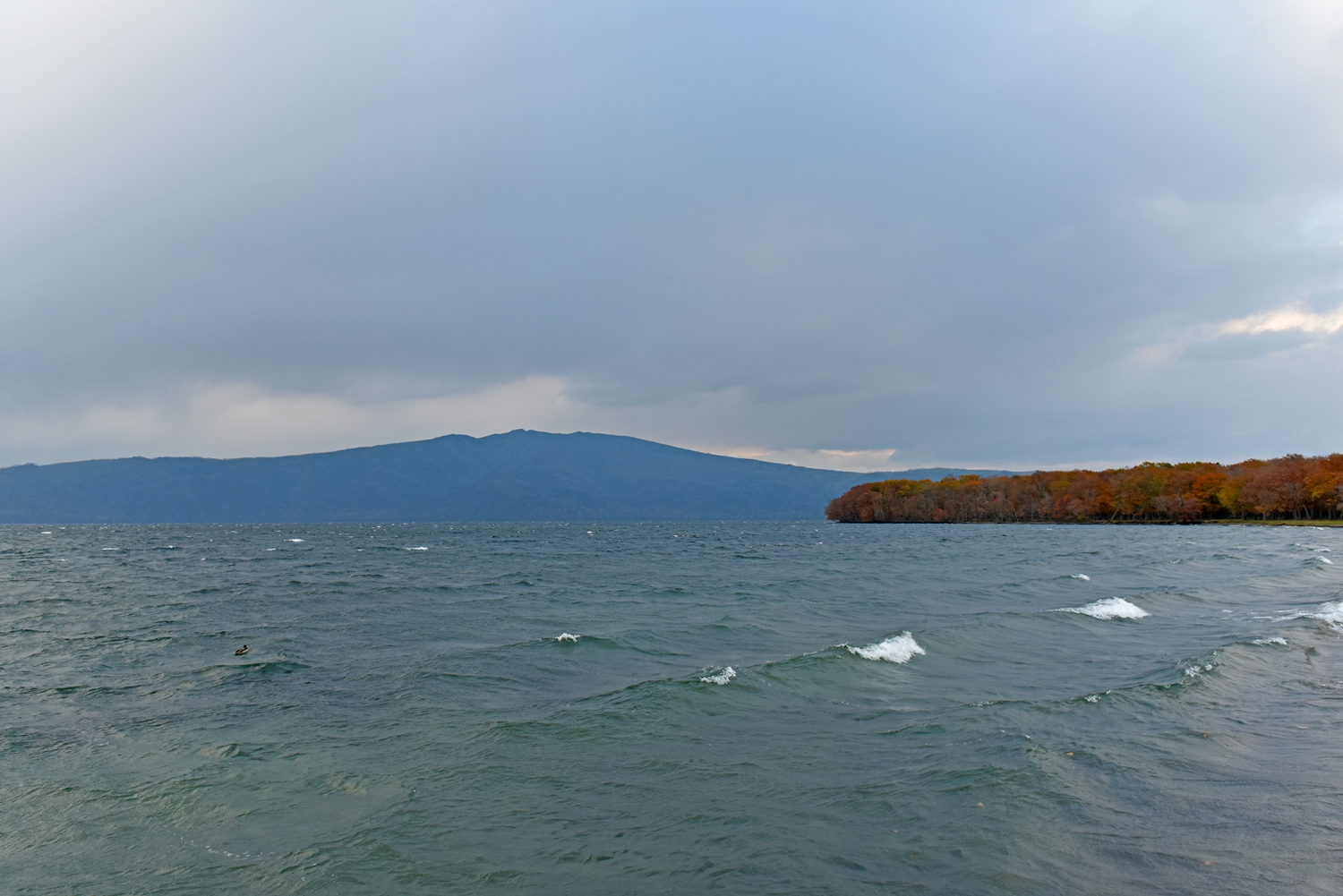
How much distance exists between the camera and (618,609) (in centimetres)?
3634

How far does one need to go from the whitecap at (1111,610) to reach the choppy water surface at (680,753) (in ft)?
0.67

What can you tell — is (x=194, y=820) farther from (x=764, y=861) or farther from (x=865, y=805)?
(x=865, y=805)

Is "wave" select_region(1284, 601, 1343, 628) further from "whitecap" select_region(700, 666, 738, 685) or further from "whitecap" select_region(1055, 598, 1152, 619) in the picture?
"whitecap" select_region(700, 666, 738, 685)

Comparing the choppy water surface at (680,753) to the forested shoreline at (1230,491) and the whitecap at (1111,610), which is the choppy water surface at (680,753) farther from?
the forested shoreline at (1230,491)

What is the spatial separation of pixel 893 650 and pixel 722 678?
663 cm

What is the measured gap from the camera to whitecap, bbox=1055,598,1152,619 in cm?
3197

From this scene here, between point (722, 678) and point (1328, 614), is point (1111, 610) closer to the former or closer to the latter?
point (1328, 614)

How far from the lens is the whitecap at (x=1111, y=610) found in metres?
32.0

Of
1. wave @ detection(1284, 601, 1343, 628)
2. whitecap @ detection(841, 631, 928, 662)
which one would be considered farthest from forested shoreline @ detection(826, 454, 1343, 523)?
whitecap @ detection(841, 631, 928, 662)

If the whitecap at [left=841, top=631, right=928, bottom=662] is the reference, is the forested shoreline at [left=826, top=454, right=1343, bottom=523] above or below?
above

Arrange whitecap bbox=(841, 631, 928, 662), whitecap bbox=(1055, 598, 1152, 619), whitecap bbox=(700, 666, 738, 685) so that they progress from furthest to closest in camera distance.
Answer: whitecap bbox=(1055, 598, 1152, 619) → whitecap bbox=(841, 631, 928, 662) → whitecap bbox=(700, 666, 738, 685)

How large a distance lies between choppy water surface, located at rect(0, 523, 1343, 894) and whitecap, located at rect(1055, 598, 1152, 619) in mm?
203

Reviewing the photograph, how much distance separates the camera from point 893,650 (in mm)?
23844

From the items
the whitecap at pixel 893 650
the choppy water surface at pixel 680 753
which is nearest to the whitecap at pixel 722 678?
the choppy water surface at pixel 680 753
